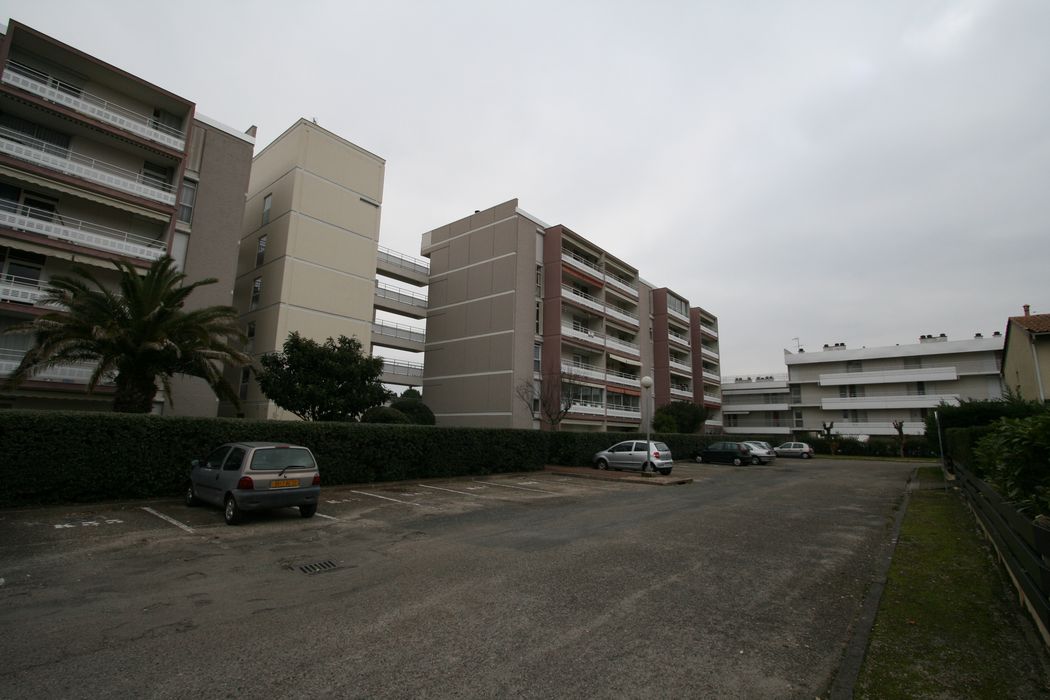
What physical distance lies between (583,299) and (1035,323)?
80.2 ft

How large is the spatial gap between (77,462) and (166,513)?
255 cm

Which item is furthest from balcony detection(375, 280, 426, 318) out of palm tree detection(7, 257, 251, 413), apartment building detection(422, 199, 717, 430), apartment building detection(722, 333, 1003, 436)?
apartment building detection(722, 333, 1003, 436)

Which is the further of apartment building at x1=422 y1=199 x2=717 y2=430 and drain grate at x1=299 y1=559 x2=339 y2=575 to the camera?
apartment building at x1=422 y1=199 x2=717 y2=430

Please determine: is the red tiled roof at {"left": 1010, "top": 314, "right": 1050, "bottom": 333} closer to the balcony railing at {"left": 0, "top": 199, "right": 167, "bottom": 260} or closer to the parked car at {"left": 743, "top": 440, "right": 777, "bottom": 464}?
the parked car at {"left": 743, "top": 440, "right": 777, "bottom": 464}

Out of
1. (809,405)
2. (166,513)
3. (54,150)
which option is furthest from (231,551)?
(809,405)

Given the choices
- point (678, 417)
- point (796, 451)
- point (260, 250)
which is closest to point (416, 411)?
point (260, 250)

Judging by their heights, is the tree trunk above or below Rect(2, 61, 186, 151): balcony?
below

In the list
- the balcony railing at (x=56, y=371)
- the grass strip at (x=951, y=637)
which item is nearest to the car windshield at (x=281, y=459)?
the grass strip at (x=951, y=637)

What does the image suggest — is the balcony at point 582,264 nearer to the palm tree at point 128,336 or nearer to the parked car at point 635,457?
the parked car at point 635,457

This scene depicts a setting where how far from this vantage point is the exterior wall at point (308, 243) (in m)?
26.9

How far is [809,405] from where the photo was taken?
63250mm

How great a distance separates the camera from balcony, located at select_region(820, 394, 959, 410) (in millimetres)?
54013

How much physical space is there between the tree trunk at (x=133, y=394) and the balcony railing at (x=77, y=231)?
27.3ft

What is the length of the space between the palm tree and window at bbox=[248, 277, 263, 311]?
12426 millimetres
